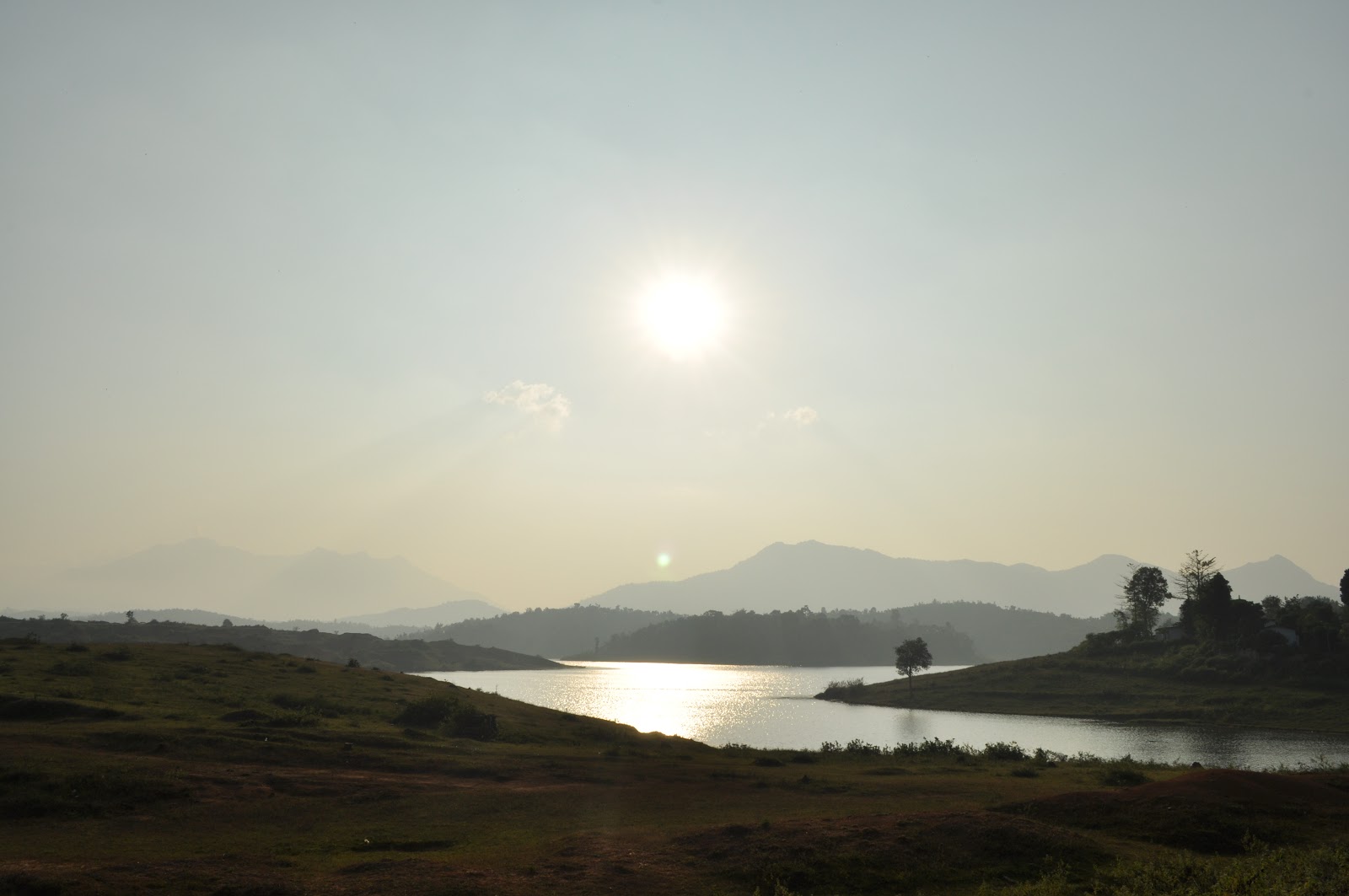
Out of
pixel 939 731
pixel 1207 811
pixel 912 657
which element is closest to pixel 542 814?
pixel 1207 811

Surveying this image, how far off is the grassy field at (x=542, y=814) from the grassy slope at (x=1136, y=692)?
6537 centimetres

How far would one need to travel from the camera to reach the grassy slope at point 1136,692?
339ft

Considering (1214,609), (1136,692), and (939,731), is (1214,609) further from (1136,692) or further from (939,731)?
(939,731)

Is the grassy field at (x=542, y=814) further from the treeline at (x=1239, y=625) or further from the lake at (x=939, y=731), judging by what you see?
the treeline at (x=1239, y=625)

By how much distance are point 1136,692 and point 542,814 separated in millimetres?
112322

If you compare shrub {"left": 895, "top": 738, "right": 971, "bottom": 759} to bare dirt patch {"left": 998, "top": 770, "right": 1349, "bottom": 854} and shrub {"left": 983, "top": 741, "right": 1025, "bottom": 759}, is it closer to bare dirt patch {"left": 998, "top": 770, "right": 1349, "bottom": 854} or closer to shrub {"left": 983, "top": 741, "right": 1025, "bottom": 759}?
shrub {"left": 983, "top": 741, "right": 1025, "bottom": 759}

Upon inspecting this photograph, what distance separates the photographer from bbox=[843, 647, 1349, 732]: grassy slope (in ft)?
339

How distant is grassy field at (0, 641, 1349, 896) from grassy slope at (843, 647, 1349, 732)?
65370 mm

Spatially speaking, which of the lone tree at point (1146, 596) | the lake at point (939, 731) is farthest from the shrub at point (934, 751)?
the lone tree at point (1146, 596)

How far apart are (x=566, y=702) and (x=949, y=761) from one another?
4056 inches

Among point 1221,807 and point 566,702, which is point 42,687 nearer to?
point 1221,807

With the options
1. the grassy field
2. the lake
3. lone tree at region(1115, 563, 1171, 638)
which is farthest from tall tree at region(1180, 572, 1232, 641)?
the grassy field

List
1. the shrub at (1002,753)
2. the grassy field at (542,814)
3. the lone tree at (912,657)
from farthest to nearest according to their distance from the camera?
1. the lone tree at (912,657)
2. the shrub at (1002,753)
3. the grassy field at (542,814)

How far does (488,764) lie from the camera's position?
45.3 metres
